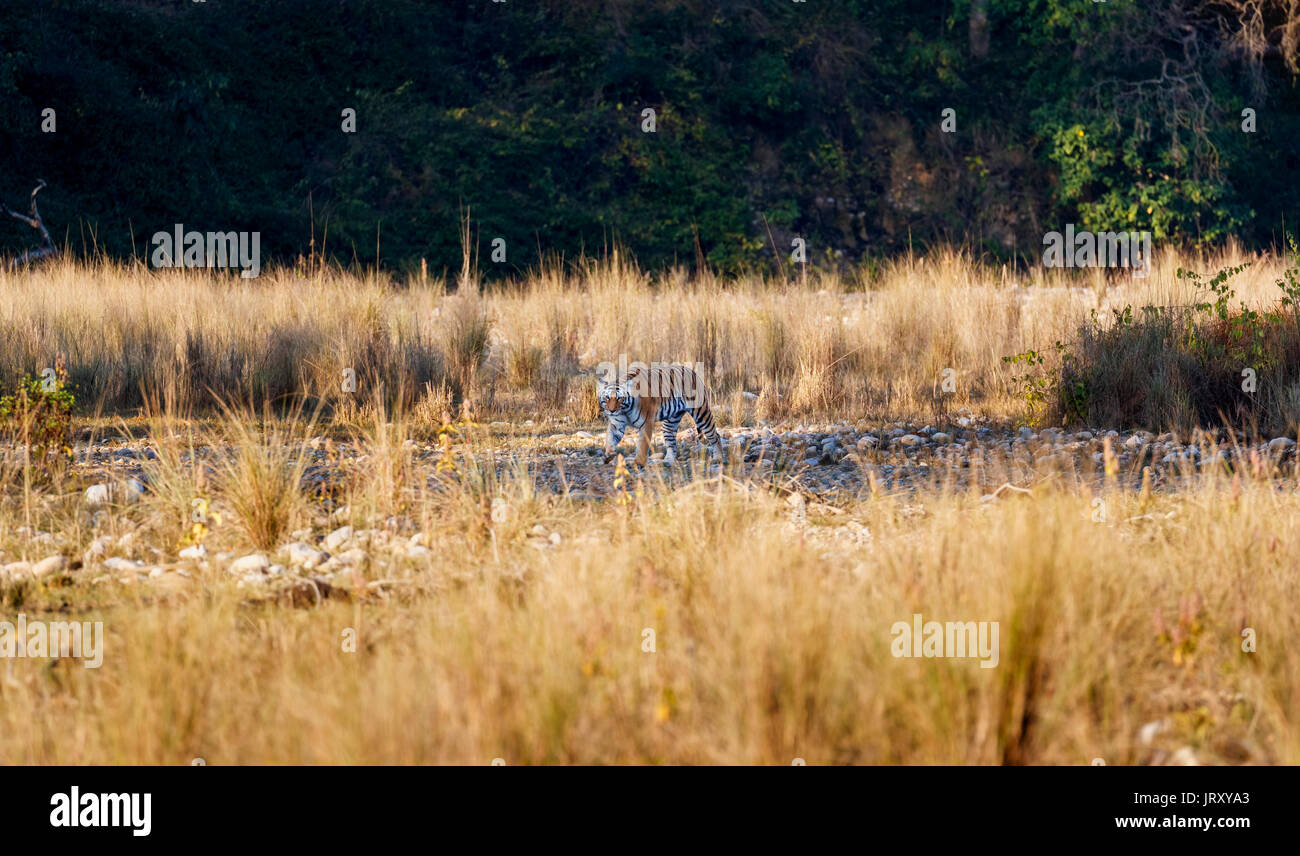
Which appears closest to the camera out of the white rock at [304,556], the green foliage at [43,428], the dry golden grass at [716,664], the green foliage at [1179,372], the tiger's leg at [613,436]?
the dry golden grass at [716,664]

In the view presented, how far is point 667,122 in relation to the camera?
76.3ft

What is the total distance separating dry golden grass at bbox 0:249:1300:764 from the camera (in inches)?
130

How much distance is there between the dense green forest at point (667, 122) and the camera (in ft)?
62.1

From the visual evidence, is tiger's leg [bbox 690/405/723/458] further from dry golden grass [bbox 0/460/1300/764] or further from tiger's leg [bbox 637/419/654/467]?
dry golden grass [bbox 0/460/1300/764]

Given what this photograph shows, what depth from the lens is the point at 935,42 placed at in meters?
24.9

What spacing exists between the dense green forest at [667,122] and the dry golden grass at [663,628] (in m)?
13.9

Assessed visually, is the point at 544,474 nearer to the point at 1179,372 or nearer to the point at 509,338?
the point at 1179,372

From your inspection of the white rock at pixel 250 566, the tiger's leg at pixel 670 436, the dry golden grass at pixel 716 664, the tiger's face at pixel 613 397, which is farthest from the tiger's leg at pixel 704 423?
the white rock at pixel 250 566

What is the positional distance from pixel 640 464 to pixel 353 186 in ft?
50.1

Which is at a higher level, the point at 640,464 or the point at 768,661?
the point at 640,464

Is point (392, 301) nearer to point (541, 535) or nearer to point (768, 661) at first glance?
point (541, 535)

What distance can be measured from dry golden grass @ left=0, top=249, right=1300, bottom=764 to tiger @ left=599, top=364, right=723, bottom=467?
44.4 inches

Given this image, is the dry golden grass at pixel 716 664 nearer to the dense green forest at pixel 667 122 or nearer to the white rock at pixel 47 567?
the white rock at pixel 47 567
